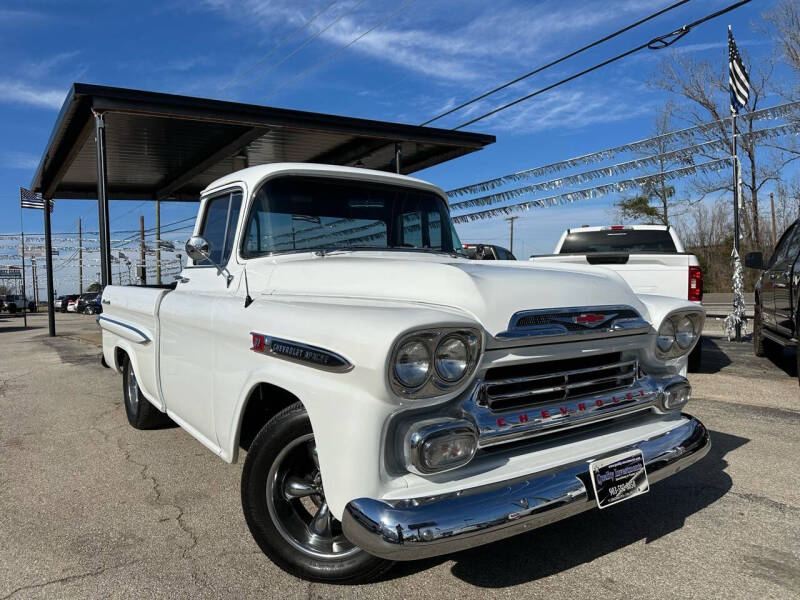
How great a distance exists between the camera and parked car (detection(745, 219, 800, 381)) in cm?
626

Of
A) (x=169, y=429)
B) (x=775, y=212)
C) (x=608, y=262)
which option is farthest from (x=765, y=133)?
(x=775, y=212)

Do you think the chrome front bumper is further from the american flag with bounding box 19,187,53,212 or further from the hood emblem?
the american flag with bounding box 19,187,53,212

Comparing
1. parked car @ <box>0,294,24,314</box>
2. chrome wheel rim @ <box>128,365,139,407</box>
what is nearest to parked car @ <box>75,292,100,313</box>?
parked car @ <box>0,294,24,314</box>

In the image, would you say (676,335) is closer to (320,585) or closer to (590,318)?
(590,318)

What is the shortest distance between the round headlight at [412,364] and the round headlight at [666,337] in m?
1.39

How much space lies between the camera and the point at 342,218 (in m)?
3.71

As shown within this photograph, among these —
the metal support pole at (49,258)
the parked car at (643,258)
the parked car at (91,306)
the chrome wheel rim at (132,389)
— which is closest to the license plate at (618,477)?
the parked car at (643,258)

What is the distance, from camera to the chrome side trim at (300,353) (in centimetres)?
212

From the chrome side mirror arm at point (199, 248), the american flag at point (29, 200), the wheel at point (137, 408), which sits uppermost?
the american flag at point (29, 200)

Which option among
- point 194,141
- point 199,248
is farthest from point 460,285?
point 194,141

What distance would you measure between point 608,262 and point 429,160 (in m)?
6.68

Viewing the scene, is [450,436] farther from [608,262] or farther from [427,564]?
[608,262]

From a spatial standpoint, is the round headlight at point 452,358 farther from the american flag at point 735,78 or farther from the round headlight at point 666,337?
the american flag at point 735,78

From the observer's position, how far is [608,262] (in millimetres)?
7195
